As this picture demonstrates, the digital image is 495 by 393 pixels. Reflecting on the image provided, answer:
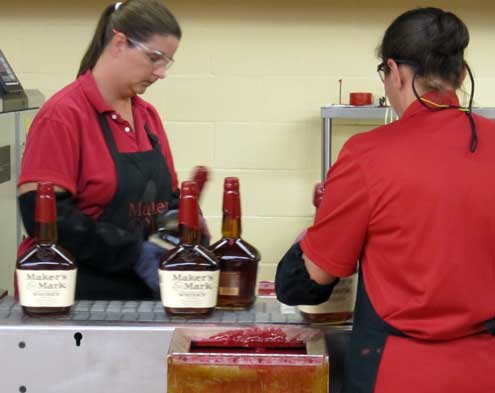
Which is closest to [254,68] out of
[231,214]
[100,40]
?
[100,40]

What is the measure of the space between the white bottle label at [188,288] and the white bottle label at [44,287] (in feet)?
0.47

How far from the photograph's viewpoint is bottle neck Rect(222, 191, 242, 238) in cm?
135

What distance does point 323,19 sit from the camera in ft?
9.75

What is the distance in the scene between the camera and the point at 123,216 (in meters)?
1.72

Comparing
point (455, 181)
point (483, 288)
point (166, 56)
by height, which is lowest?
point (483, 288)

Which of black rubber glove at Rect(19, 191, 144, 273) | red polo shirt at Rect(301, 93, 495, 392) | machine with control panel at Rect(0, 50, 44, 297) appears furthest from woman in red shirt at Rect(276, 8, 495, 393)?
machine with control panel at Rect(0, 50, 44, 297)

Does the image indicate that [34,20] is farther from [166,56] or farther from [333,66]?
[166,56]

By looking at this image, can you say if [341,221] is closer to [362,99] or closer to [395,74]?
[395,74]

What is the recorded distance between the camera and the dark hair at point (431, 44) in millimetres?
1223

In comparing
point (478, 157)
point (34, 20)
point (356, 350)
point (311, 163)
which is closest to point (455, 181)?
point (478, 157)

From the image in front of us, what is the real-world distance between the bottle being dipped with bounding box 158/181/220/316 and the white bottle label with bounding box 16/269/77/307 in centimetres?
14

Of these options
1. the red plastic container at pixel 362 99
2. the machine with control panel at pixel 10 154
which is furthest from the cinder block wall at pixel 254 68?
the machine with control panel at pixel 10 154

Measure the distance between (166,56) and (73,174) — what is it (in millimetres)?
334

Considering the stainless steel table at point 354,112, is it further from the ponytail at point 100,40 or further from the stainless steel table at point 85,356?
the stainless steel table at point 85,356
